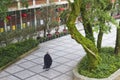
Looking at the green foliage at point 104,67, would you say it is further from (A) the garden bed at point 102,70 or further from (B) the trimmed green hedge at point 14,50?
(B) the trimmed green hedge at point 14,50

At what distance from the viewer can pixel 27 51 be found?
18672 millimetres

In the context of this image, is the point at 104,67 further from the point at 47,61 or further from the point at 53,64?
the point at 53,64

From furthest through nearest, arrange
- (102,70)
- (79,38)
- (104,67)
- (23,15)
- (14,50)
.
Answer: (23,15) → (14,50) → (104,67) → (102,70) → (79,38)

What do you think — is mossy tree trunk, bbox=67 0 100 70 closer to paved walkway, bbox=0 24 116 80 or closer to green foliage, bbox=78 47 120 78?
green foliage, bbox=78 47 120 78

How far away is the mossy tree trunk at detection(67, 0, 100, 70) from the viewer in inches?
492

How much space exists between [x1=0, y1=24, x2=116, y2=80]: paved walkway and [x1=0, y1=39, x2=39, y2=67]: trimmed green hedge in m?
0.47

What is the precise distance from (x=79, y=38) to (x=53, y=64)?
4102mm

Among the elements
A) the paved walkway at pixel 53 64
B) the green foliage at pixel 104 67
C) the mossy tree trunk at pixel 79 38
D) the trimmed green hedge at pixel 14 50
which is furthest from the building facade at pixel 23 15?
the mossy tree trunk at pixel 79 38

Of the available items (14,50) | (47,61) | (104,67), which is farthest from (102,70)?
(14,50)

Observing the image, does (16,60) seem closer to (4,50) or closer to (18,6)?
(4,50)

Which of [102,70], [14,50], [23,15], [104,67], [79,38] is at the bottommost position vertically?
[102,70]

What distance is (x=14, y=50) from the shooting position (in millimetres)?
17734

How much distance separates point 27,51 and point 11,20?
5.47 meters

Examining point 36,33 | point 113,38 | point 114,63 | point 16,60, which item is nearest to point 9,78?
point 16,60
